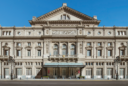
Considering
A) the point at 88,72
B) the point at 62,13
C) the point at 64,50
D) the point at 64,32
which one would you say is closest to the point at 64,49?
the point at 64,50

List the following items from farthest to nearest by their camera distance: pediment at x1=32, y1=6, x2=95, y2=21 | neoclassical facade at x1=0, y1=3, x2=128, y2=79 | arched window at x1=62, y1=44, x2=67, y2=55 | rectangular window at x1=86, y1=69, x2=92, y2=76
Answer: pediment at x1=32, y1=6, x2=95, y2=21 → arched window at x1=62, y1=44, x2=67, y2=55 → rectangular window at x1=86, y1=69, x2=92, y2=76 → neoclassical facade at x1=0, y1=3, x2=128, y2=79

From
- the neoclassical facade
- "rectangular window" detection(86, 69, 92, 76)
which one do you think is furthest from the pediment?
"rectangular window" detection(86, 69, 92, 76)

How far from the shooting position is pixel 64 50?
5366 centimetres

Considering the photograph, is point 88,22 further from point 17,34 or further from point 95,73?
point 17,34

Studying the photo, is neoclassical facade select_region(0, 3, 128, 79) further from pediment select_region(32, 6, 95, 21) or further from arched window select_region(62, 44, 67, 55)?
pediment select_region(32, 6, 95, 21)

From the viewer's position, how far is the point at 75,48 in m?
53.2

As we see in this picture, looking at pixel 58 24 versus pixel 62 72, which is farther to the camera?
pixel 58 24

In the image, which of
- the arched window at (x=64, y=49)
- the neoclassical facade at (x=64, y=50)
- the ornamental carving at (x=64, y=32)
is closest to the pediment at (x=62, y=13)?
the neoclassical facade at (x=64, y=50)

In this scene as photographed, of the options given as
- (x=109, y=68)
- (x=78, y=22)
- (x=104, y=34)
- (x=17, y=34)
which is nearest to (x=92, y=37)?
(x=104, y=34)

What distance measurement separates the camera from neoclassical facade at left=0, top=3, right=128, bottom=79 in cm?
5191

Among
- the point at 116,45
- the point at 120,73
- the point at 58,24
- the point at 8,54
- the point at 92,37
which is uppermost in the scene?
the point at 58,24

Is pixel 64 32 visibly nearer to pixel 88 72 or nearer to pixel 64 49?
pixel 64 49

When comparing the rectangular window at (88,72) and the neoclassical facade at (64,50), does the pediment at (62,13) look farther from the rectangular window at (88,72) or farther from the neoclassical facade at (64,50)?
the rectangular window at (88,72)

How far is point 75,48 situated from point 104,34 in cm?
1337
